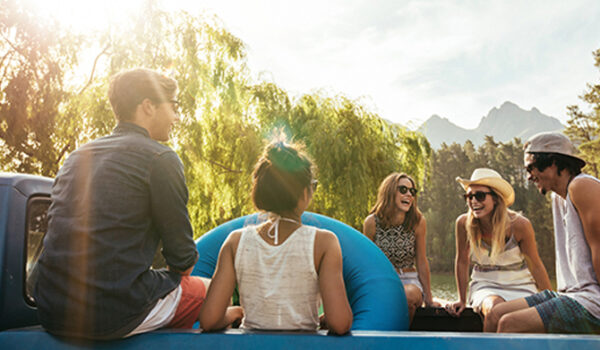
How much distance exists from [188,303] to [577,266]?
184cm

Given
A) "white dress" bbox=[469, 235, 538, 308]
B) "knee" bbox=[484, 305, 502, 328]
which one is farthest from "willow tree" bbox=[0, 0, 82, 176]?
"knee" bbox=[484, 305, 502, 328]

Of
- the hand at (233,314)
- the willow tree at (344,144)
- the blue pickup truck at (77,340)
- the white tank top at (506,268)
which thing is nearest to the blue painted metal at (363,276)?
the blue pickup truck at (77,340)

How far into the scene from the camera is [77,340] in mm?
1603

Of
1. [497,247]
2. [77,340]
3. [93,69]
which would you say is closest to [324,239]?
[77,340]

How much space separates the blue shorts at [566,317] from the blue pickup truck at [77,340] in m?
0.73

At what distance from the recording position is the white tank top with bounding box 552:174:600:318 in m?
2.16

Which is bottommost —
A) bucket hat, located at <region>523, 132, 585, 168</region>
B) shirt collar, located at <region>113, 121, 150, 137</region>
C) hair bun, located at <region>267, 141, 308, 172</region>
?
hair bun, located at <region>267, 141, 308, 172</region>

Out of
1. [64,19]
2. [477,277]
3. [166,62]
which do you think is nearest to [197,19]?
[166,62]

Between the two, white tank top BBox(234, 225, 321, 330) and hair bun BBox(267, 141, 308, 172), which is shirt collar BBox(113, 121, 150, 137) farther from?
white tank top BBox(234, 225, 321, 330)

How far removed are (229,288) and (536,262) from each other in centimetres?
255

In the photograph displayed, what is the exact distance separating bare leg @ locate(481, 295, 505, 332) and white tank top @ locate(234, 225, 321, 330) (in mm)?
1285

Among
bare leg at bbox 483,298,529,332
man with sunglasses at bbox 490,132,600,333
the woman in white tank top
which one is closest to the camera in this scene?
the woman in white tank top

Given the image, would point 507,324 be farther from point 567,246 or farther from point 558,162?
point 558,162

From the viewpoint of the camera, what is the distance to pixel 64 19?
12.0 m
